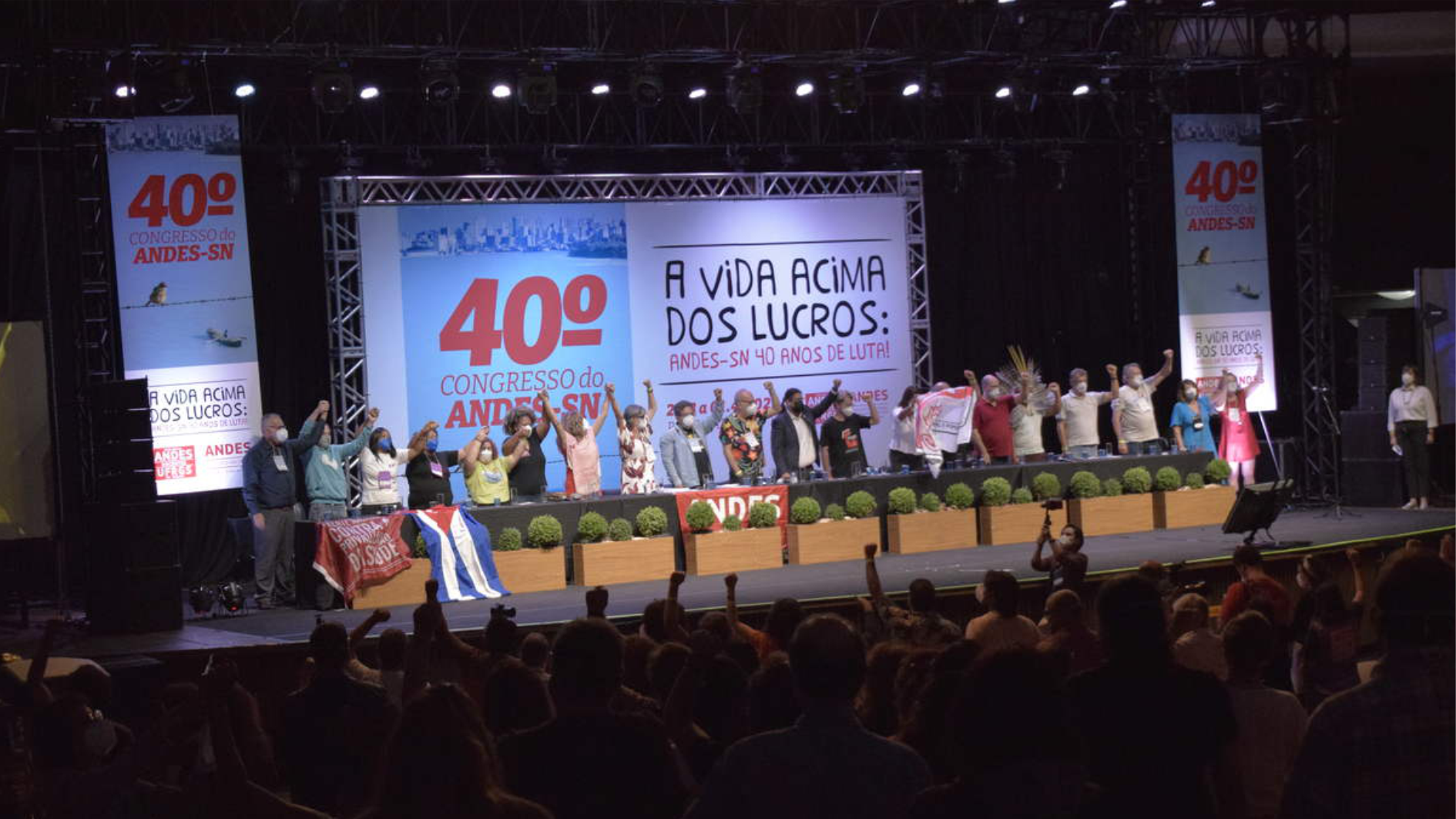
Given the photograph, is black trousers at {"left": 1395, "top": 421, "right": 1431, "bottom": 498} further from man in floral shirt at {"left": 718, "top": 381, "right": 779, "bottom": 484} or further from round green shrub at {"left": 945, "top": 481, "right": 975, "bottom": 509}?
man in floral shirt at {"left": 718, "top": 381, "right": 779, "bottom": 484}

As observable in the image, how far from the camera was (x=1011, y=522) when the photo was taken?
17.2 m

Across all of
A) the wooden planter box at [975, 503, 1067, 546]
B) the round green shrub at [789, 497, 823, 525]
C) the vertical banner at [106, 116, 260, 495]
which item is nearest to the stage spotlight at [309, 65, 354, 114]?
the vertical banner at [106, 116, 260, 495]

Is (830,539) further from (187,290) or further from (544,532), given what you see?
(187,290)

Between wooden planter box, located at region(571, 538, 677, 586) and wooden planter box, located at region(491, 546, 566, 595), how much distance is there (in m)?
0.22

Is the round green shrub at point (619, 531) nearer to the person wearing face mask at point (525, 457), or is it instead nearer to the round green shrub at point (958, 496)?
the person wearing face mask at point (525, 457)

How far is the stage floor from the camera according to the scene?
12.1 m

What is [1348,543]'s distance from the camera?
13.5m

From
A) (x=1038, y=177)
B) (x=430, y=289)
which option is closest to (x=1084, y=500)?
(x=1038, y=177)

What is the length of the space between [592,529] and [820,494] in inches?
105

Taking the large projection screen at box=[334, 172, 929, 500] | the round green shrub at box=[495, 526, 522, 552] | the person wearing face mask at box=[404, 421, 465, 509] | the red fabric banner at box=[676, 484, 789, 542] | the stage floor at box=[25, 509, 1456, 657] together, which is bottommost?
the stage floor at box=[25, 509, 1456, 657]

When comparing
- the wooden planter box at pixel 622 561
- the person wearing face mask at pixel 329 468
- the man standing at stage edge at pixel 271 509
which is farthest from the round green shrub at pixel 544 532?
the man standing at stage edge at pixel 271 509

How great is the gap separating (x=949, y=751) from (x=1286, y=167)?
821 inches

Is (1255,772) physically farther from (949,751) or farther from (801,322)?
(801,322)

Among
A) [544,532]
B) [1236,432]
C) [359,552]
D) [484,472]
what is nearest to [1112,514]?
[1236,432]
